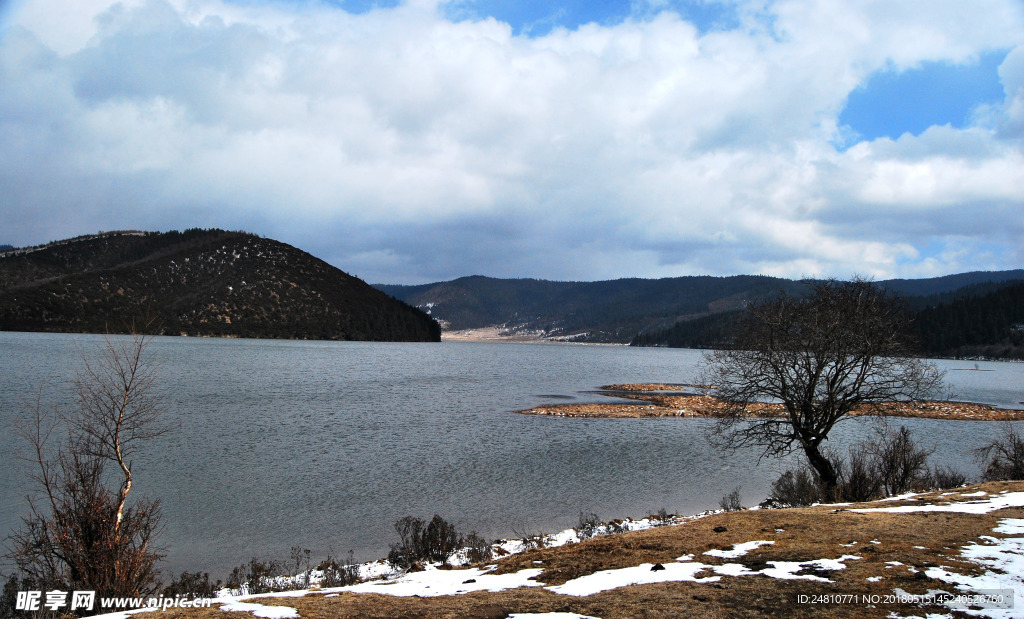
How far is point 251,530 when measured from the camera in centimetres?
1589

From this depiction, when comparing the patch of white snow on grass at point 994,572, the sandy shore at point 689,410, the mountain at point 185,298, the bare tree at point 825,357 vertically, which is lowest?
the sandy shore at point 689,410

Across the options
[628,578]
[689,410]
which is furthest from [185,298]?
[628,578]

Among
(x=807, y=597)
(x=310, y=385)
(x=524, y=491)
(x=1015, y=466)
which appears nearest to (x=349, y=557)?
(x=524, y=491)

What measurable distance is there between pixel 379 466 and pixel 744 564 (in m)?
18.1

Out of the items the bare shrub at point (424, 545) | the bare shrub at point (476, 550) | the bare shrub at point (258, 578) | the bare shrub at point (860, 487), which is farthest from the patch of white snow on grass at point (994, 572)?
the bare shrub at point (258, 578)

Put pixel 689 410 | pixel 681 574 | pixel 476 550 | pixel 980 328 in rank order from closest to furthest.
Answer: pixel 681 574, pixel 476 550, pixel 689 410, pixel 980 328

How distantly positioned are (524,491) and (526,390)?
40.1 meters

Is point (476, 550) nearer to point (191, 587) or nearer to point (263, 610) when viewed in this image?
point (191, 587)

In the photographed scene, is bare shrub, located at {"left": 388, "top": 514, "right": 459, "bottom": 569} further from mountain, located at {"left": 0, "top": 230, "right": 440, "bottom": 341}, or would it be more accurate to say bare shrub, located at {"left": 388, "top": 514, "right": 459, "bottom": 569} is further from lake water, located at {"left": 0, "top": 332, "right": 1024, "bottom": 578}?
mountain, located at {"left": 0, "top": 230, "right": 440, "bottom": 341}

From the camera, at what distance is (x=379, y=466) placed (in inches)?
942

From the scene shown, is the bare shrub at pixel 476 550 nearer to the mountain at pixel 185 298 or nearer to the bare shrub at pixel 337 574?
the bare shrub at pixel 337 574

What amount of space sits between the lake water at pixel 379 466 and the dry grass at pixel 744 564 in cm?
640

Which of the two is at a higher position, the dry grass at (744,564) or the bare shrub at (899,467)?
the dry grass at (744,564)

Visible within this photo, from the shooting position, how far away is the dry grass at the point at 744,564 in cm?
684
